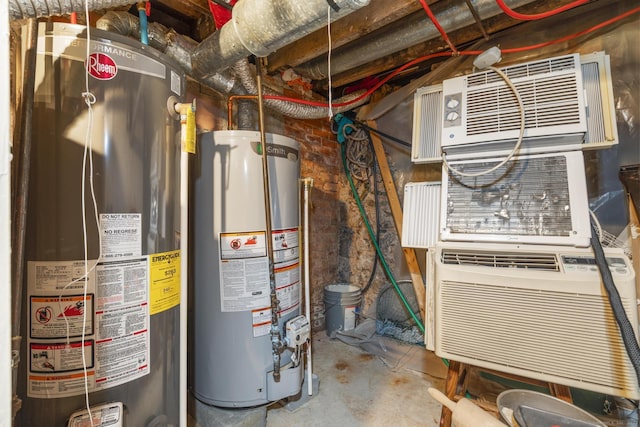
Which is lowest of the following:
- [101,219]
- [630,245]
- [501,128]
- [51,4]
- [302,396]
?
[302,396]

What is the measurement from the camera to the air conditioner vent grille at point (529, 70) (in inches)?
51.1

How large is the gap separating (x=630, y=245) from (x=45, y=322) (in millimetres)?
2317

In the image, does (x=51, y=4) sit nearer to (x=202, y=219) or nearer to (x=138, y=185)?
(x=138, y=185)

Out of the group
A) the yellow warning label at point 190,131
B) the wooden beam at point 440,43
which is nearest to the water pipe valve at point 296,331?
the yellow warning label at point 190,131

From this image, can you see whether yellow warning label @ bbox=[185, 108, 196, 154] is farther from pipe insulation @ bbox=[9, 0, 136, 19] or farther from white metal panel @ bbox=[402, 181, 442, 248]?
white metal panel @ bbox=[402, 181, 442, 248]

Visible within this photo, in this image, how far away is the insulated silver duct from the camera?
1.50m

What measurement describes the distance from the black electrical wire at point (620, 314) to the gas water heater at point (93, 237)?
5.00 ft

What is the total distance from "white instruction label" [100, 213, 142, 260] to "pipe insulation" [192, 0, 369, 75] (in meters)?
0.76

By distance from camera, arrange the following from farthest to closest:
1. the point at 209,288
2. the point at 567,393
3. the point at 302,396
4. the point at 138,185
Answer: the point at 302,396 < the point at 209,288 < the point at 567,393 < the point at 138,185

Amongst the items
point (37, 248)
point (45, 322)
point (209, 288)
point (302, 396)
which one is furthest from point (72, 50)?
point (302, 396)

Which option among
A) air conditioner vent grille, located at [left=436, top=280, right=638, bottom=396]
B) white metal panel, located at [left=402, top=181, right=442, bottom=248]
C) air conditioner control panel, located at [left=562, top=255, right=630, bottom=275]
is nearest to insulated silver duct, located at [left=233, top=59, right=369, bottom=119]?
white metal panel, located at [left=402, top=181, right=442, bottom=248]

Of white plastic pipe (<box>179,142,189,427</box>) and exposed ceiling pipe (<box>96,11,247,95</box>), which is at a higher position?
exposed ceiling pipe (<box>96,11,247,95</box>)

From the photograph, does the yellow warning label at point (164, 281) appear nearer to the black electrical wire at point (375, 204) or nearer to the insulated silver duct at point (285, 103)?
the insulated silver duct at point (285, 103)

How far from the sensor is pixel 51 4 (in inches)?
29.0
